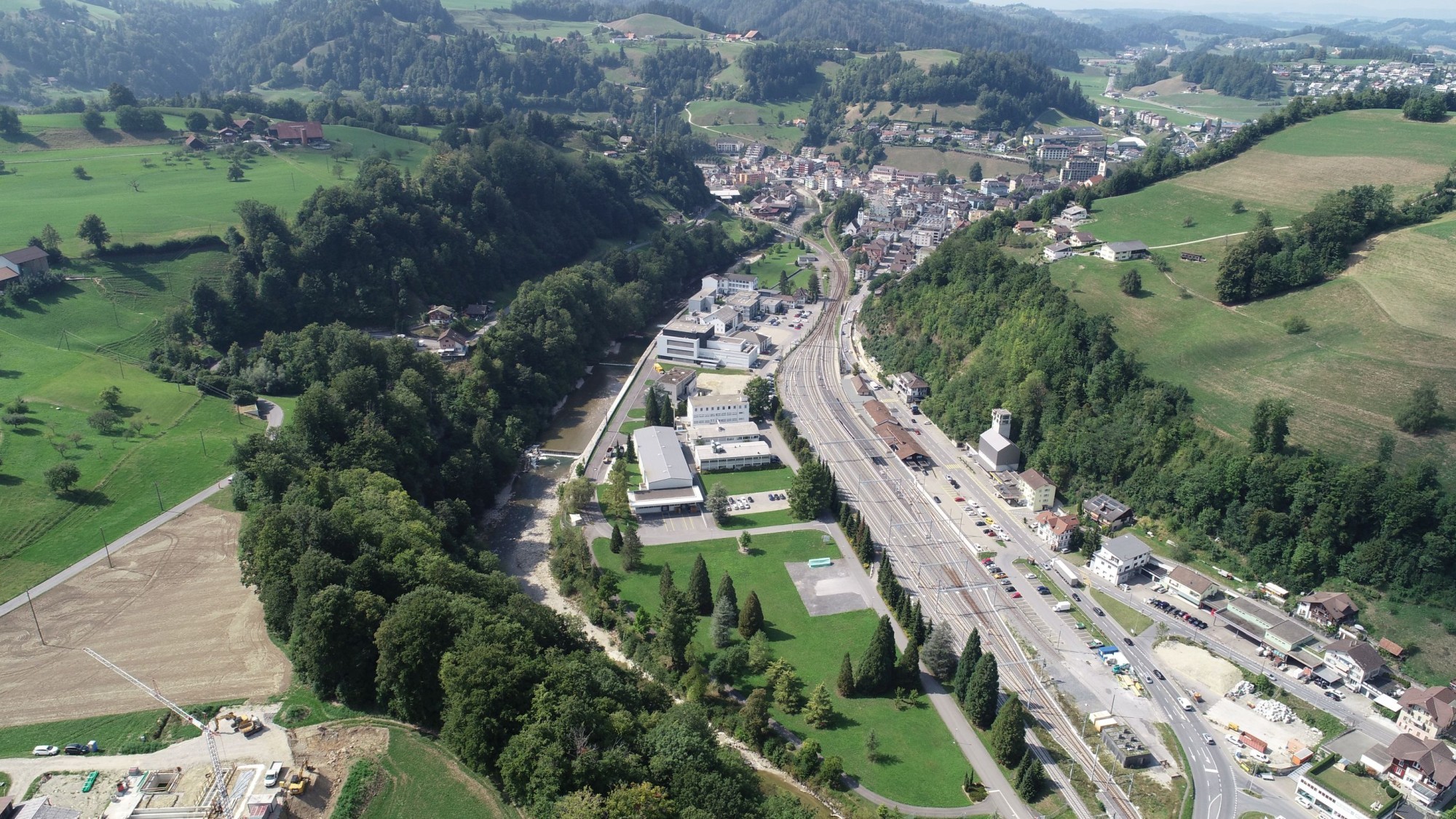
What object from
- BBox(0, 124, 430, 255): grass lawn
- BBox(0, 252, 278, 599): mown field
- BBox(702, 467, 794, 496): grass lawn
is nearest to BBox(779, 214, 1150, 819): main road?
BBox(702, 467, 794, 496): grass lawn

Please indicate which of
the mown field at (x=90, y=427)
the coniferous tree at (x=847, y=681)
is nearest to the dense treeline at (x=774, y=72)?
the mown field at (x=90, y=427)

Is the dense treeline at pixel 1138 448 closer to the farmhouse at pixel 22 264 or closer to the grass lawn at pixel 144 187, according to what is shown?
the grass lawn at pixel 144 187

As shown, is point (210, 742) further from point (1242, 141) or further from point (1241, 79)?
point (1241, 79)

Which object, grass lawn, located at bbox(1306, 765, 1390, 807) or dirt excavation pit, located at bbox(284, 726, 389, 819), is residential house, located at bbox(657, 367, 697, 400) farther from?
grass lawn, located at bbox(1306, 765, 1390, 807)

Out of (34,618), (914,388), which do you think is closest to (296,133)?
(914,388)

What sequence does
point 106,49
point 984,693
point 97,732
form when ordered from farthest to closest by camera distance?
point 106,49
point 984,693
point 97,732

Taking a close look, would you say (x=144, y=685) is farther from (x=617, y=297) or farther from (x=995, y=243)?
(x=995, y=243)

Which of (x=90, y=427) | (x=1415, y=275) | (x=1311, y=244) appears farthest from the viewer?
(x=1311, y=244)
